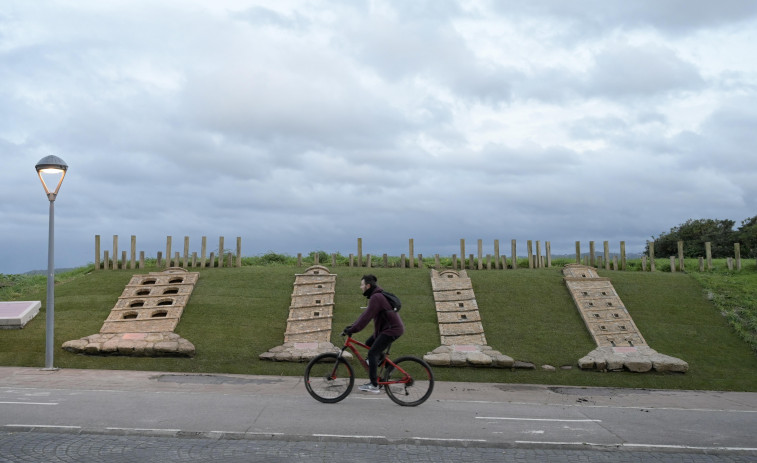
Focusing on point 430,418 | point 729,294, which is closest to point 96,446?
point 430,418

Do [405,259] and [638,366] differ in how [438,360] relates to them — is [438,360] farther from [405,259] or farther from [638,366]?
[405,259]

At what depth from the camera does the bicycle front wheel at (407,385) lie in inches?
311

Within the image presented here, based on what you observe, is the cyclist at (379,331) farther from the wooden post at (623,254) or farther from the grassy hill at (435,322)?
the wooden post at (623,254)

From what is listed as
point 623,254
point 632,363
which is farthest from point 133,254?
point 623,254

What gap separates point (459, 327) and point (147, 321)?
7.68 metres

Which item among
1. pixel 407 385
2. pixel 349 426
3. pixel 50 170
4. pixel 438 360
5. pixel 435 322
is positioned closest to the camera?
pixel 349 426

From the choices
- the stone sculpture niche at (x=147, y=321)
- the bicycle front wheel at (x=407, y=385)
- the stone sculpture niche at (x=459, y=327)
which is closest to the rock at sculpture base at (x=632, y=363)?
the stone sculpture niche at (x=459, y=327)

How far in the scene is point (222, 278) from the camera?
56.3 feet

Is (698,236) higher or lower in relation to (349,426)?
higher

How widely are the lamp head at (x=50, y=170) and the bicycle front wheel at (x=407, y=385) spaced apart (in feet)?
28.6

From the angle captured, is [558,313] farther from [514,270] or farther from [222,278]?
[222,278]

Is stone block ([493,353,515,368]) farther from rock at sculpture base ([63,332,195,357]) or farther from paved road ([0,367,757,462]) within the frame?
rock at sculpture base ([63,332,195,357])

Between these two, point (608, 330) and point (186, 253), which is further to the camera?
point (186, 253)

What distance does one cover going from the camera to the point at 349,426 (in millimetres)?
6629
